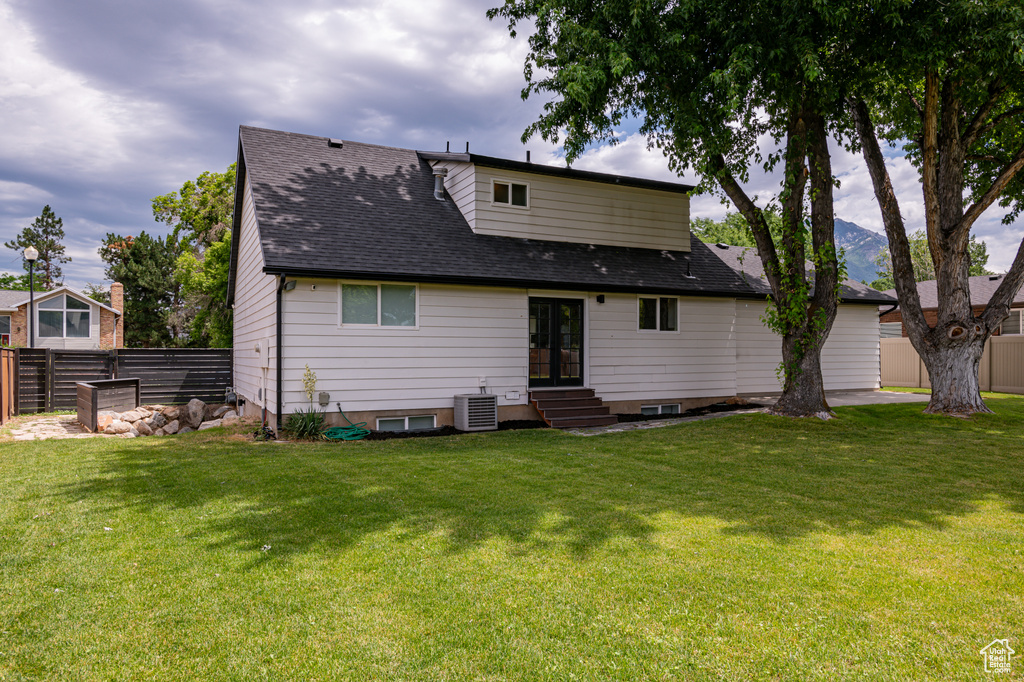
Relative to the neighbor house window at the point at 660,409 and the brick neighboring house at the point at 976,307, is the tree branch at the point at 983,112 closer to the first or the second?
the neighbor house window at the point at 660,409

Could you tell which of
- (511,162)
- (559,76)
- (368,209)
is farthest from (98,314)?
(559,76)

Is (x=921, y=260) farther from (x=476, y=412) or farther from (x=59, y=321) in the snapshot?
(x=59, y=321)

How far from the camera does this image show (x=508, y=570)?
3.97 m

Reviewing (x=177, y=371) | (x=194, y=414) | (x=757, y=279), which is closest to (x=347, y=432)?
(x=194, y=414)

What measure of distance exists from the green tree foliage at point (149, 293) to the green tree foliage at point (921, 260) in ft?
152

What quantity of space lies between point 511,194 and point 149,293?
32.7 meters

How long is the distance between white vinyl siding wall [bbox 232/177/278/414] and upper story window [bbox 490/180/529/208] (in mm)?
5170

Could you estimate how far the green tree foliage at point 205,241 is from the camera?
2206cm

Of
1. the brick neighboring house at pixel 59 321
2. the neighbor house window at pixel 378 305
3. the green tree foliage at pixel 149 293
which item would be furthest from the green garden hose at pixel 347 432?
the green tree foliage at pixel 149 293

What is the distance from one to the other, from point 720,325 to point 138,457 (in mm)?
12335

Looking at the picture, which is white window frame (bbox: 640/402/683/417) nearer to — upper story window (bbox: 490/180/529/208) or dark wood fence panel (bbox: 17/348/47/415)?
upper story window (bbox: 490/180/529/208)

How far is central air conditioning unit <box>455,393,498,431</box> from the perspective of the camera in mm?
11047

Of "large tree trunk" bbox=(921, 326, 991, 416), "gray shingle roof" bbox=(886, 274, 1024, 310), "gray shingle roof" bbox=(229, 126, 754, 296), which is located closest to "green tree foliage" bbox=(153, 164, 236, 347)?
"gray shingle roof" bbox=(229, 126, 754, 296)

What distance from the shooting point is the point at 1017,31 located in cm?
888
